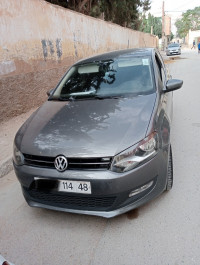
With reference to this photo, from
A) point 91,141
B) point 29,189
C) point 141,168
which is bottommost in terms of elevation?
point 29,189

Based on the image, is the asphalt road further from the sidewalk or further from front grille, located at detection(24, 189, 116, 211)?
the sidewalk

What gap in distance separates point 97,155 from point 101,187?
10.8 inches

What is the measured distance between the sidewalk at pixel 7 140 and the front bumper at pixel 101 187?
54.1 inches

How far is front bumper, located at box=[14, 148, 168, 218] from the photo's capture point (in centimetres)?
208

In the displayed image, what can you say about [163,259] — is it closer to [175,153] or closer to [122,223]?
[122,223]

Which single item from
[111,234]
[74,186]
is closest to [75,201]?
[74,186]

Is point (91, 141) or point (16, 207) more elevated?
point (91, 141)

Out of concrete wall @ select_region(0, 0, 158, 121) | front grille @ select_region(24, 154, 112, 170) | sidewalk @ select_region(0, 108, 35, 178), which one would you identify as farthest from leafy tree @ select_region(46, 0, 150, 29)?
front grille @ select_region(24, 154, 112, 170)

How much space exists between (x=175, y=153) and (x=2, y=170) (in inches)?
101

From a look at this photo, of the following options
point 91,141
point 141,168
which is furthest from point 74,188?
point 141,168

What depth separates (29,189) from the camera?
2398 mm

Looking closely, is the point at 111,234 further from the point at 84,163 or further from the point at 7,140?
the point at 7,140

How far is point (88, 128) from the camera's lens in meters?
2.39

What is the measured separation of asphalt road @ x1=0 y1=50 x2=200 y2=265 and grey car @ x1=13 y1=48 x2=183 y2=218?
0.78 ft
